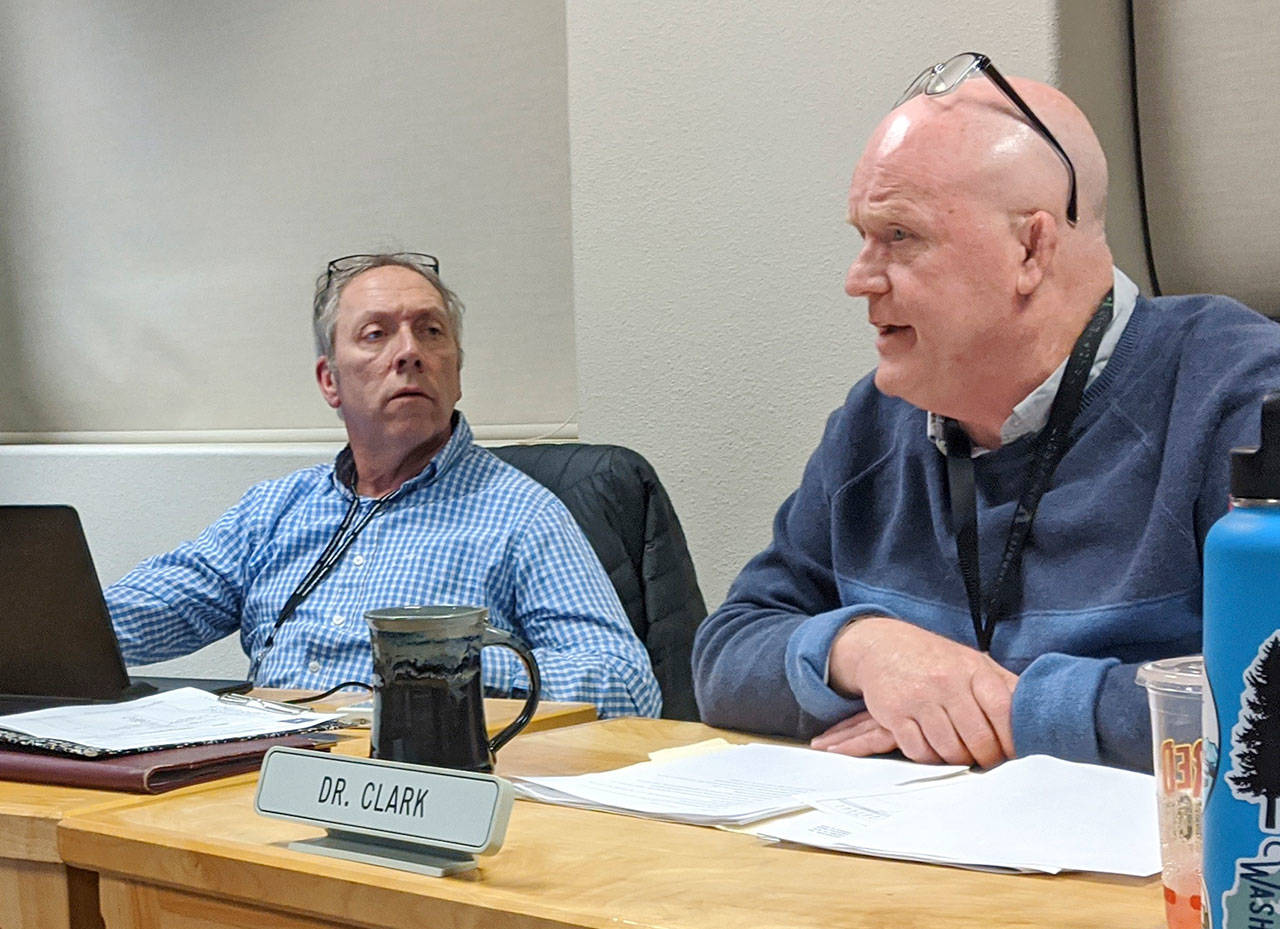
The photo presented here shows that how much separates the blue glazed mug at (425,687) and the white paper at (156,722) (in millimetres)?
290

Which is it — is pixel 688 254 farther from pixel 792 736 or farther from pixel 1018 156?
pixel 792 736

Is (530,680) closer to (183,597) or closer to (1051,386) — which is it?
(1051,386)

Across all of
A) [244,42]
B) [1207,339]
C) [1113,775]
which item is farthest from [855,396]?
[244,42]

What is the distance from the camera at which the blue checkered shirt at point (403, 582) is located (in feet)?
6.37

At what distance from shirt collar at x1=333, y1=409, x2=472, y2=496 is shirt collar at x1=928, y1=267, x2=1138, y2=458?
977 mm

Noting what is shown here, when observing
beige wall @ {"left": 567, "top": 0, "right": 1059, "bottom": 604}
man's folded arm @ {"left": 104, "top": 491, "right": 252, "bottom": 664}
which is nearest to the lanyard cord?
man's folded arm @ {"left": 104, "top": 491, "right": 252, "bottom": 664}

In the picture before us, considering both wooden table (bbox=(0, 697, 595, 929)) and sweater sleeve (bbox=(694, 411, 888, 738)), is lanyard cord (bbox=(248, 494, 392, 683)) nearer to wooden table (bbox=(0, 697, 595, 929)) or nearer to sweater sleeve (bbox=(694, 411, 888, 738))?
sweater sleeve (bbox=(694, 411, 888, 738))

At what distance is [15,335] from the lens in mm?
4078

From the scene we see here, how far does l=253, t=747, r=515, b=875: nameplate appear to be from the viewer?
798 mm

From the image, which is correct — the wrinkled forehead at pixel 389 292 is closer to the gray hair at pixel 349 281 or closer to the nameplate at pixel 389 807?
the gray hair at pixel 349 281

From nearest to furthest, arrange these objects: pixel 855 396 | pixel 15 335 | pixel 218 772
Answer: pixel 218 772
pixel 855 396
pixel 15 335

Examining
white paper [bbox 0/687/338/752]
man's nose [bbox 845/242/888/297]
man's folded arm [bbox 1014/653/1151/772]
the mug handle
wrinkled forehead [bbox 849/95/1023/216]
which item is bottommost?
white paper [bbox 0/687/338/752]

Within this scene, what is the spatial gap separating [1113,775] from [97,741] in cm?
81

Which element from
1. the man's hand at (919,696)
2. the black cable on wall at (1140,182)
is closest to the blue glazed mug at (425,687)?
the man's hand at (919,696)
